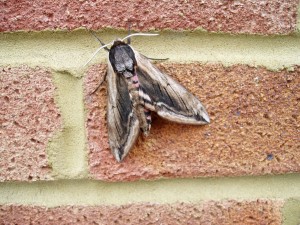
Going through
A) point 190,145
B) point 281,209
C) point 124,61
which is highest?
point 124,61

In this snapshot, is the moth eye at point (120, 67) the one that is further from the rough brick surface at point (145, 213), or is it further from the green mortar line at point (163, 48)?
the rough brick surface at point (145, 213)

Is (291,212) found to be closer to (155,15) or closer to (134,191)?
(134,191)

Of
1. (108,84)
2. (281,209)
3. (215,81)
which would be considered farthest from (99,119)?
(281,209)

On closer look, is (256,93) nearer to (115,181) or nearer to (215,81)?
(215,81)

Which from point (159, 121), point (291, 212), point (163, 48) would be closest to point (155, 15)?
point (163, 48)

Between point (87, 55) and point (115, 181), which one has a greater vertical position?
point (87, 55)

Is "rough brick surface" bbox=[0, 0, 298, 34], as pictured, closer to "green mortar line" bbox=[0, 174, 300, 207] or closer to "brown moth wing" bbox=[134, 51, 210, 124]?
"brown moth wing" bbox=[134, 51, 210, 124]
